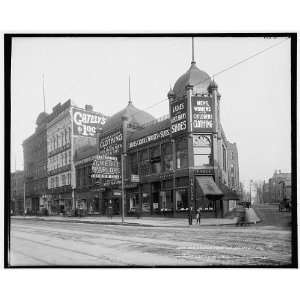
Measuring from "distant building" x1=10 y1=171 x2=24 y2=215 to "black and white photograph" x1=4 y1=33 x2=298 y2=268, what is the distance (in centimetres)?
3

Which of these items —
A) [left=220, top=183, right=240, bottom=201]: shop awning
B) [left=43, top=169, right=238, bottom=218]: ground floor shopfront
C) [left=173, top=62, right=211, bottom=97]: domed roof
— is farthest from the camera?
[left=43, top=169, right=238, bottom=218]: ground floor shopfront

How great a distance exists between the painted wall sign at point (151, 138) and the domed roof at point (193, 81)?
5.57 ft

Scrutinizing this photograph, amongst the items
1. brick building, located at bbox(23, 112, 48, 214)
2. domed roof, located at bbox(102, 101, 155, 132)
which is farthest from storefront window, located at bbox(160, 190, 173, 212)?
brick building, located at bbox(23, 112, 48, 214)

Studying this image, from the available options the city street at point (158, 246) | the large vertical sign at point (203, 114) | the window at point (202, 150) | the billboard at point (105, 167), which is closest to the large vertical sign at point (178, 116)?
the large vertical sign at point (203, 114)

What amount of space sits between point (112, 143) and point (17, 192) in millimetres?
3241

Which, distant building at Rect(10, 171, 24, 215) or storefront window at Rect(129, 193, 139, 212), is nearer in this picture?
distant building at Rect(10, 171, 24, 215)

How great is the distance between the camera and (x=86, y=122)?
11.9 m

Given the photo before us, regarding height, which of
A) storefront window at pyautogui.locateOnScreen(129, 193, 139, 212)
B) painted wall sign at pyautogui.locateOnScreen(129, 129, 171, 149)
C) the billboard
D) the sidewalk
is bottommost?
the sidewalk

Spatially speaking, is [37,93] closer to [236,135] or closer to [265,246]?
[236,135]

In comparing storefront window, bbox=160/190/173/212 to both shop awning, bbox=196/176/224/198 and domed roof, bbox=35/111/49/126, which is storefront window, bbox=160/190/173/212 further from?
domed roof, bbox=35/111/49/126

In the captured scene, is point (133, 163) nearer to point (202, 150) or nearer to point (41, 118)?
point (202, 150)

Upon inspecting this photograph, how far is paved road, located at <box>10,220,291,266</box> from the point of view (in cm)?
959

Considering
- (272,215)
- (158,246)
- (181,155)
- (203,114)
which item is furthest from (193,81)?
(158,246)

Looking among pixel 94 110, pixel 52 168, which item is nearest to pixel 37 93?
pixel 94 110
